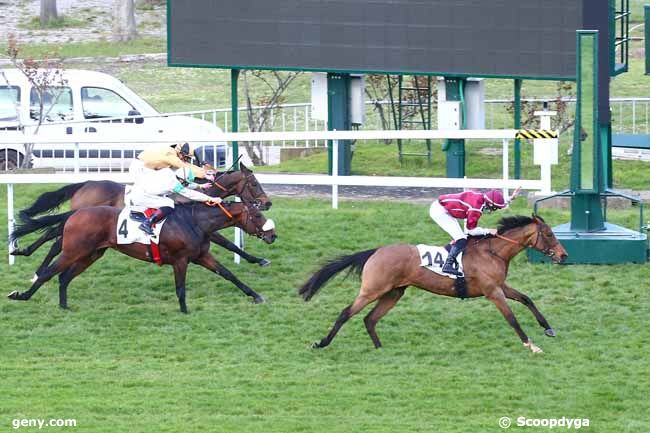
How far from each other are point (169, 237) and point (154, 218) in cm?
19

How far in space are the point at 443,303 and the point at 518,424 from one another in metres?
3.08

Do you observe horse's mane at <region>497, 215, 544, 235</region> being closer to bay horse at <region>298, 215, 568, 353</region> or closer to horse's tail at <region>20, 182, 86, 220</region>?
bay horse at <region>298, 215, 568, 353</region>

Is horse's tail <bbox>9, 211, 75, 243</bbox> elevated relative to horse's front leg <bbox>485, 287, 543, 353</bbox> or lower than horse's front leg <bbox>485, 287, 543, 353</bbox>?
elevated

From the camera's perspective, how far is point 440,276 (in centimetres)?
1160

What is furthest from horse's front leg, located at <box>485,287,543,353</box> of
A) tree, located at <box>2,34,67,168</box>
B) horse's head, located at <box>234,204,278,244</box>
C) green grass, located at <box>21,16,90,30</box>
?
green grass, located at <box>21,16,90,30</box>

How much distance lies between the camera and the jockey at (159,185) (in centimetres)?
1265

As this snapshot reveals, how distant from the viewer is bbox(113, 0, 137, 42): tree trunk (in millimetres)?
31297

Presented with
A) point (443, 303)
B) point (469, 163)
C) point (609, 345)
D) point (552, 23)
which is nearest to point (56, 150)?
point (469, 163)

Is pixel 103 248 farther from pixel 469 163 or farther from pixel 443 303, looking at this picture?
pixel 469 163

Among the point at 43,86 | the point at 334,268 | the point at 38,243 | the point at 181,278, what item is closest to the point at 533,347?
the point at 334,268

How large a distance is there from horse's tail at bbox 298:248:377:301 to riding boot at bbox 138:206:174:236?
147 centimetres

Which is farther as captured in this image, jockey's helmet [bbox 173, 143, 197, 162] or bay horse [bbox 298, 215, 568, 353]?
jockey's helmet [bbox 173, 143, 197, 162]

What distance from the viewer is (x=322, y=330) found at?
12195 millimetres

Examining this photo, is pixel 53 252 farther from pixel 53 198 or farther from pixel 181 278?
pixel 181 278
